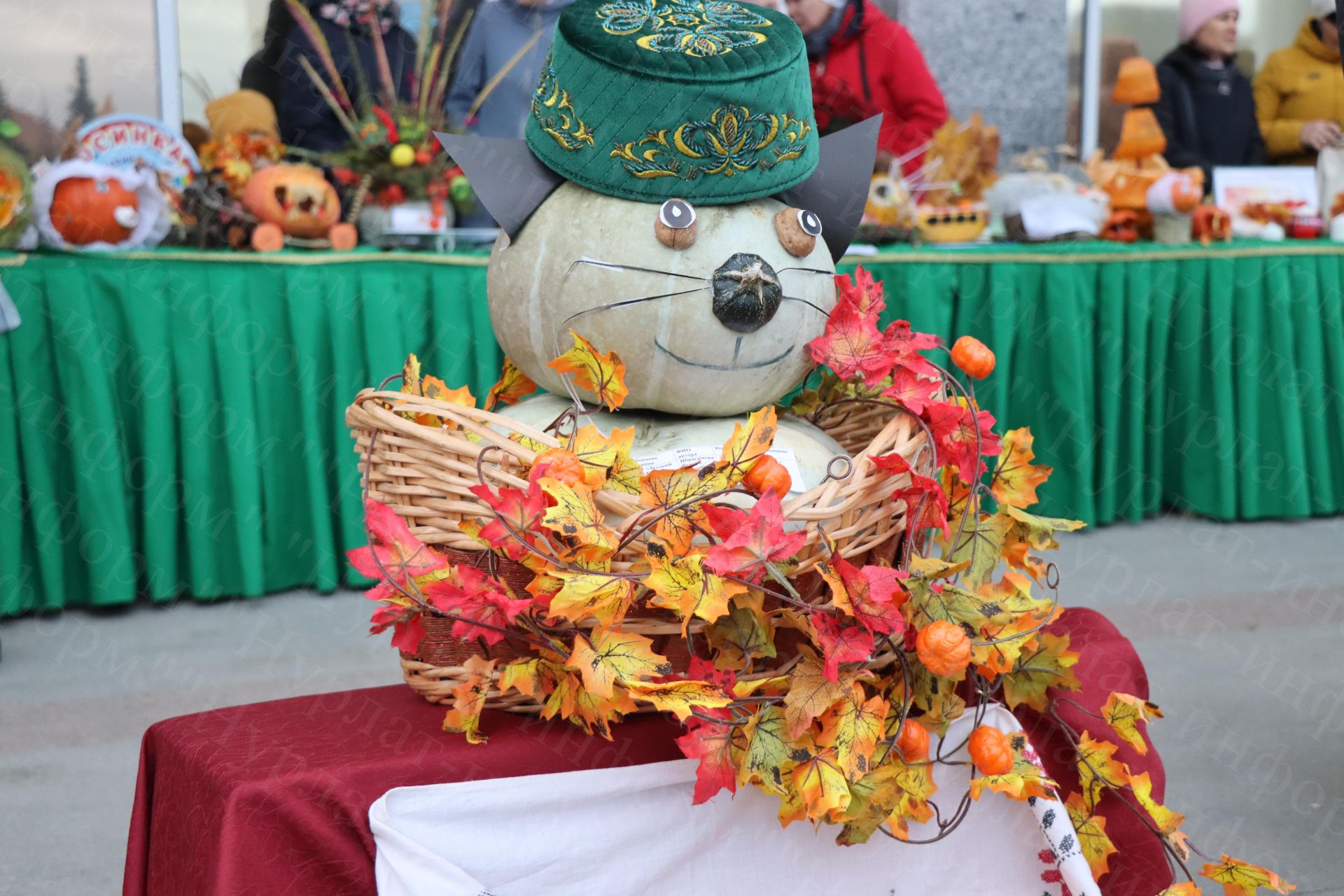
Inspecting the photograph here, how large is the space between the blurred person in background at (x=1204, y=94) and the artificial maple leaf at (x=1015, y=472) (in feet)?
12.8

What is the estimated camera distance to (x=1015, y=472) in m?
1.27

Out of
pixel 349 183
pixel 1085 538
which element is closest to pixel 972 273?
pixel 1085 538

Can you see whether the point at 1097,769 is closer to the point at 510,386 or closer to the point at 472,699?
the point at 472,699

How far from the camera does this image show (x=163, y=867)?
1.15 metres

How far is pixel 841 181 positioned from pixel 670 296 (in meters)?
0.29

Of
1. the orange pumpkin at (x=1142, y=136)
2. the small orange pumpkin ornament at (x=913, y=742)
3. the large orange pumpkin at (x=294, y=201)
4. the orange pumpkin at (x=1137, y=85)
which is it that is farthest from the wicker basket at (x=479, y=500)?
the orange pumpkin at (x=1137, y=85)

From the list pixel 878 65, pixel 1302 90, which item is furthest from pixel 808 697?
pixel 1302 90

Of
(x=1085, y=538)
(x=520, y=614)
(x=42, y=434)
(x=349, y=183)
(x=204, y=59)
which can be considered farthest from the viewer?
(x=204, y=59)

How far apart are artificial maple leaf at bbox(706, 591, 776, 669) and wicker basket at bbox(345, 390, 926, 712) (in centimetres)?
2

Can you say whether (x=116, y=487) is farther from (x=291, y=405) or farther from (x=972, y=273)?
(x=972, y=273)

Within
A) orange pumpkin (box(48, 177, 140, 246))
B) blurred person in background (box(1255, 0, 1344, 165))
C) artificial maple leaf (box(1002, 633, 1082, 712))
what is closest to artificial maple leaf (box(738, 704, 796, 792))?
artificial maple leaf (box(1002, 633, 1082, 712))

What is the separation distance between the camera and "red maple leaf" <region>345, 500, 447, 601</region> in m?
1.07

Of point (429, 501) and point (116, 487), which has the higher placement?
point (429, 501)

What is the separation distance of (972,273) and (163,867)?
2.83 metres
